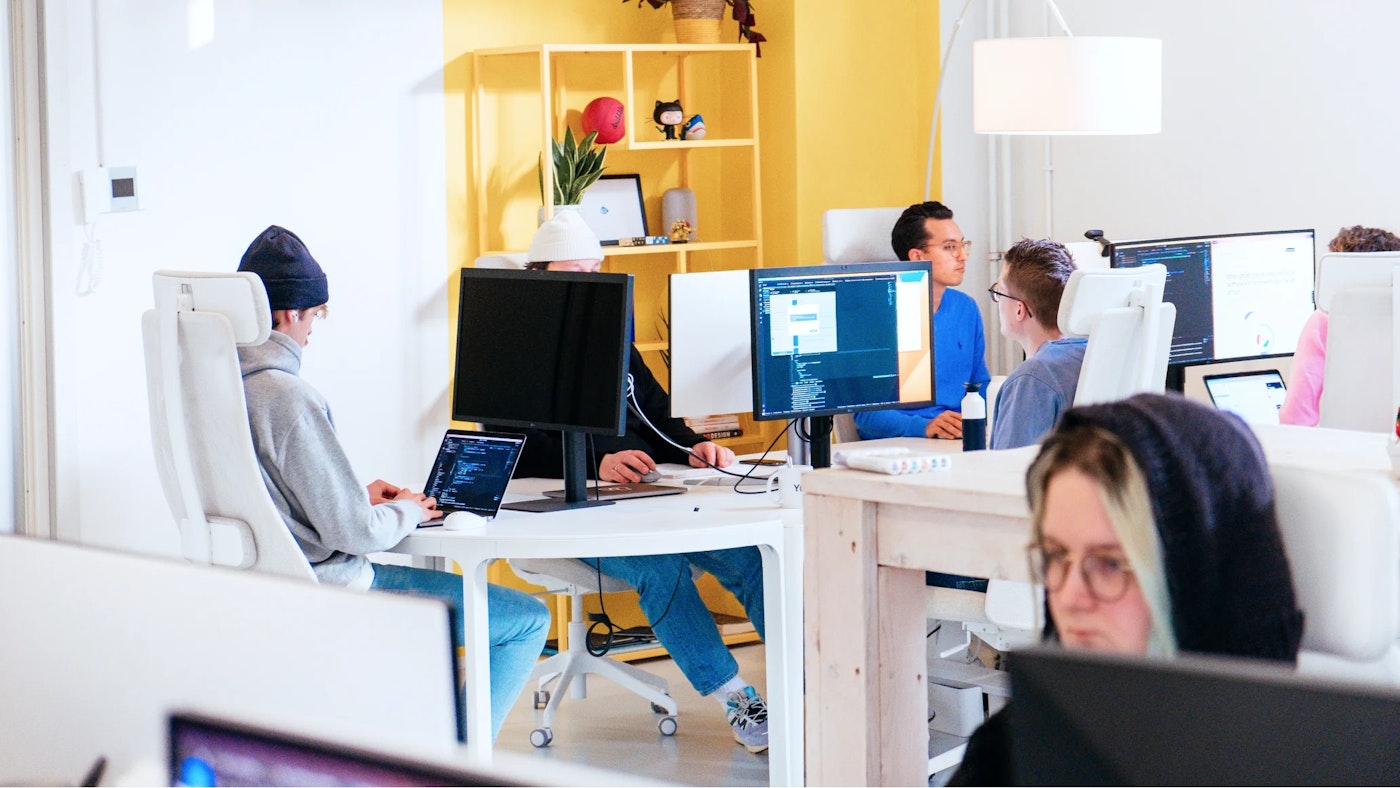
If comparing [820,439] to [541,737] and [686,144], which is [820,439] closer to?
[541,737]

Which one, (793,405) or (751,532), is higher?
(793,405)

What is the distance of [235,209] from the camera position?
443cm

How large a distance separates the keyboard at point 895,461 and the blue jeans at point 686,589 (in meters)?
1.55

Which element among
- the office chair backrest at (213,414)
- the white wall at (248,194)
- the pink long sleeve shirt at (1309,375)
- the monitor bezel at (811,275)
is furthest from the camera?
the white wall at (248,194)

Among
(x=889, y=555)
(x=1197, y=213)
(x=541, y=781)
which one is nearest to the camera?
(x=541, y=781)

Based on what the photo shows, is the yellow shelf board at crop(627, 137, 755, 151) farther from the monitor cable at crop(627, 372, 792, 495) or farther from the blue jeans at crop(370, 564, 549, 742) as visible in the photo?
the blue jeans at crop(370, 564, 549, 742)

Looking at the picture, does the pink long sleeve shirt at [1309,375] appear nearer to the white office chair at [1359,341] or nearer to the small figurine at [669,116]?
the white office chair at [1359,341]

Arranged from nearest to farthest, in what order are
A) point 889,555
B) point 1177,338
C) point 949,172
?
1. point 889,555
2. point 1177,338
3. point 949,172

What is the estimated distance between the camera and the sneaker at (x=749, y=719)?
3920 millimetres

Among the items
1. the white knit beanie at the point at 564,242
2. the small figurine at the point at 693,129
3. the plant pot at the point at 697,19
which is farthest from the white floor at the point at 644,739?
→ the plant pot at the point at 697,19

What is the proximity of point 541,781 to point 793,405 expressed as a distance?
2.87 m

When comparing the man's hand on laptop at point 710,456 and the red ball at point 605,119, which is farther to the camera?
the red ball at point 605,119

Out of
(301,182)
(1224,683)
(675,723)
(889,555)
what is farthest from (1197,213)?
(1224,683)

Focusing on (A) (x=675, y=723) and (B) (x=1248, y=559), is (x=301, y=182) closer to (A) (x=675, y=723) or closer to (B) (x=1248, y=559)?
(A) (x=675, y=723)
